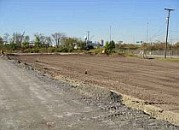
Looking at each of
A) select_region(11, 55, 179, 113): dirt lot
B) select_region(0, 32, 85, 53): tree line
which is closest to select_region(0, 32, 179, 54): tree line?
select_region(0, 32, 85, 53): tree line

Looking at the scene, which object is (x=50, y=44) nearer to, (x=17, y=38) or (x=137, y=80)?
(x=17, y=38)

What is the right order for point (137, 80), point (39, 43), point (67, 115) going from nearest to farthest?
point (67, 115), point (137, 80), point (39, 43)

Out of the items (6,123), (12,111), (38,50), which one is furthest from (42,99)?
(38,50)

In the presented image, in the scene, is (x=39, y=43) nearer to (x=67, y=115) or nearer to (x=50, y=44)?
(x=50, y=44)

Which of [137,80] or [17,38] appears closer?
[137,80]

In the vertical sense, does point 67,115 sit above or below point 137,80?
above

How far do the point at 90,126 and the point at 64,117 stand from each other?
4.77 feet

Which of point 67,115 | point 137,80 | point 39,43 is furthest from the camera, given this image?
point 39,43

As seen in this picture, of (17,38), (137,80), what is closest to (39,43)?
(17,38)

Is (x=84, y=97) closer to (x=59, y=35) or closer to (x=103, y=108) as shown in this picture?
(x=103, y=108)

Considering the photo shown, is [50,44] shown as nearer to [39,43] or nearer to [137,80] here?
[39,43]

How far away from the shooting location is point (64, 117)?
10.5m

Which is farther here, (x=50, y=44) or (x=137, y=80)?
(x=50, y=44)

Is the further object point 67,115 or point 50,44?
point 50,44
